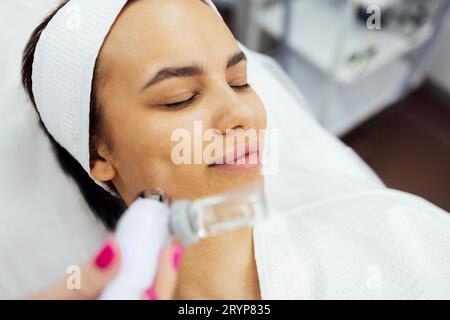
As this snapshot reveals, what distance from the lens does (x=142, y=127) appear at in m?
0.67

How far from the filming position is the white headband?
0.67m

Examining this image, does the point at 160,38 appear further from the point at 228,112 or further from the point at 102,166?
the point at 102,166

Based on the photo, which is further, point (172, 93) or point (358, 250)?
point (358, 250)

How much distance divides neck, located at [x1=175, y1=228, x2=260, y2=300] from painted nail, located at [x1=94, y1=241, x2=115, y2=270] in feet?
1.00

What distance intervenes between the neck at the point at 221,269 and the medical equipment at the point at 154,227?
0.23 metres

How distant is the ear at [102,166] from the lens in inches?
29.4

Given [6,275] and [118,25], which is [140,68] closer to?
[118,25]

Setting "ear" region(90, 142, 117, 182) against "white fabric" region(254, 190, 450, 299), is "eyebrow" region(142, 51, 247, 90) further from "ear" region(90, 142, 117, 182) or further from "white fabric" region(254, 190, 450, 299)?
"white fabric" region(254, 190, 450, 299)

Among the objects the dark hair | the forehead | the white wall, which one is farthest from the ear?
the white wall

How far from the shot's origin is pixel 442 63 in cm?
204

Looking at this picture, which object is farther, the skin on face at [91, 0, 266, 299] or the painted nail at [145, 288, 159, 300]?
the skin on face at [91, 0, 266, 299]

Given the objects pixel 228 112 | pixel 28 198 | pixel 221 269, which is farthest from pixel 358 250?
pixel 28 198

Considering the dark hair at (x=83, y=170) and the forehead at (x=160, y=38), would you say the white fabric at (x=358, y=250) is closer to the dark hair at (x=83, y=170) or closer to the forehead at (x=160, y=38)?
the dark hair at (x=83, y=170)

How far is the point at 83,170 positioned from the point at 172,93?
323 mm
